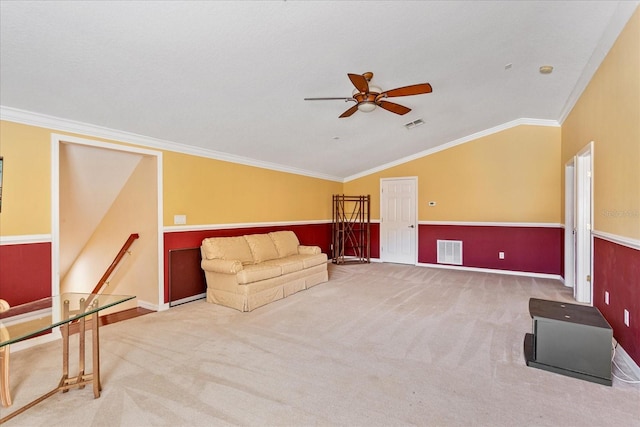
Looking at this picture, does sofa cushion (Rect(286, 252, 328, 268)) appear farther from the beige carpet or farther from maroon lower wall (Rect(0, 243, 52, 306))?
maroon lower wall (Rect(0, 243, 52, 306))

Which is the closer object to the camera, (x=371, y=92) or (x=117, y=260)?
(x=371, y=92)

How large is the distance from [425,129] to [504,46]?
8.26ft

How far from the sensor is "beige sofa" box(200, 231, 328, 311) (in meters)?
4.12

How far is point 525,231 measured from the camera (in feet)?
20.2

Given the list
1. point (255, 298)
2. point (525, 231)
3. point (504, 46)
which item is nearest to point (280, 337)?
point (255, 298)

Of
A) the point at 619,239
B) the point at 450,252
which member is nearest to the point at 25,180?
the point at 619,239

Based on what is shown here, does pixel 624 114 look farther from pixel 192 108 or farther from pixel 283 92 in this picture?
pixel 192 108

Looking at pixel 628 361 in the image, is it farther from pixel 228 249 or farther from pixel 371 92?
pixel 228 249

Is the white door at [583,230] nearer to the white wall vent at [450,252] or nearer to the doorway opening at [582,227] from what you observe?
the doorway opening at [582,227]

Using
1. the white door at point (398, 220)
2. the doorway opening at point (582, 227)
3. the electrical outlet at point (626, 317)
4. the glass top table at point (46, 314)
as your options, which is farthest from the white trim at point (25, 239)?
the doorway opening at point (582, 227)

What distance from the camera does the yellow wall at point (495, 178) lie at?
6000 millimetres

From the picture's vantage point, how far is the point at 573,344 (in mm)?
2482

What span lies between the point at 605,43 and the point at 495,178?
354 centimetres

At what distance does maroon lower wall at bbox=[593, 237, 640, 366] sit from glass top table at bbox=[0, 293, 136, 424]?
3963 mm
